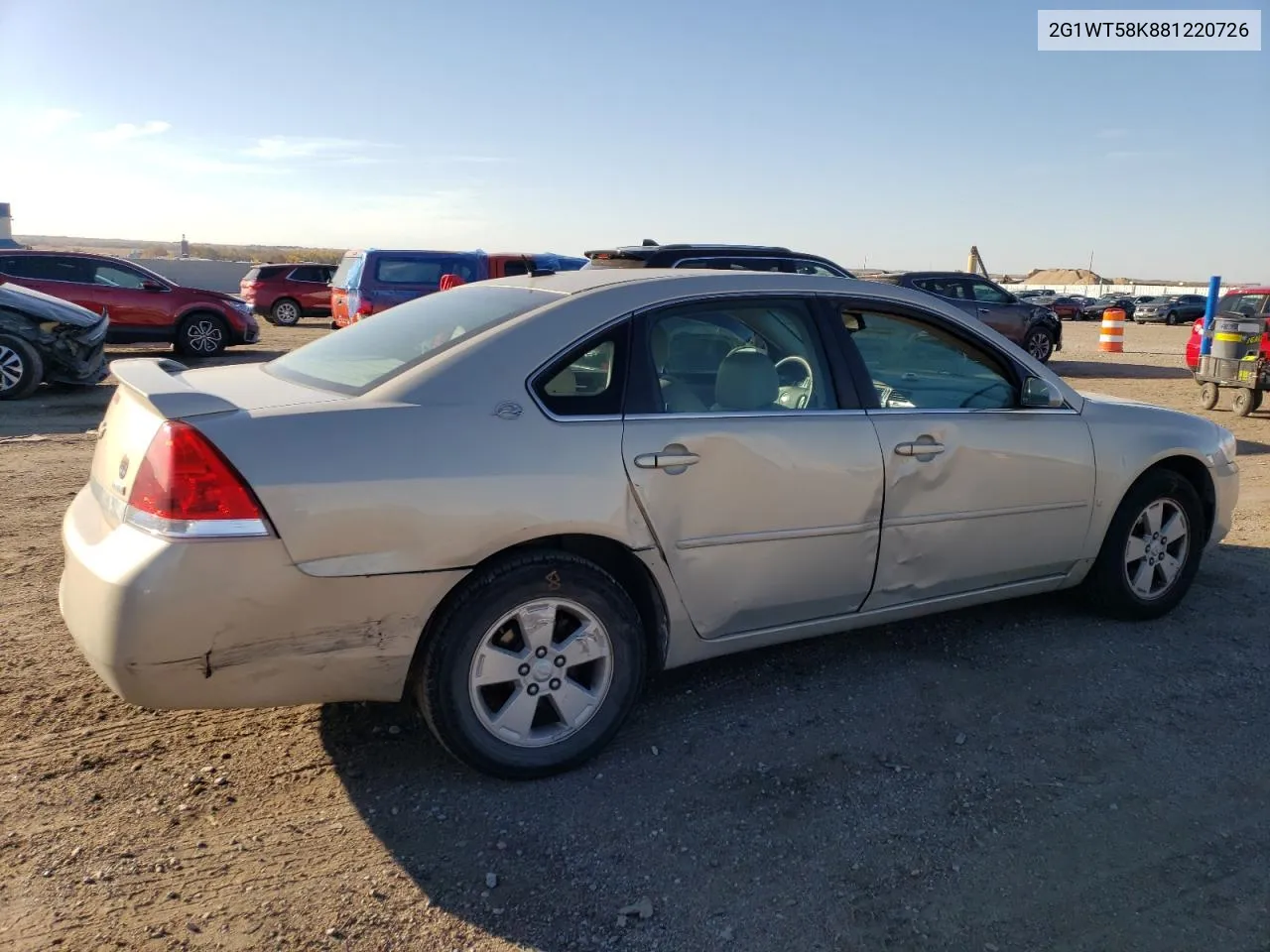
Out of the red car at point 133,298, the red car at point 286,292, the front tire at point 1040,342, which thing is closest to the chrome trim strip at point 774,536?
the red car at point 133,298

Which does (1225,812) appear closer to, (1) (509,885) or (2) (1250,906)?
(2) (1250,906)

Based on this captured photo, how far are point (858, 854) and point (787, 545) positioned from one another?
1098mm

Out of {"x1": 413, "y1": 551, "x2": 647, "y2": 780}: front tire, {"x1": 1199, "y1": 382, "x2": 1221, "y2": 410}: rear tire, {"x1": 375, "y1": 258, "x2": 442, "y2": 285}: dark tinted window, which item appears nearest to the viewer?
{"x1": 413, "y1": 551, "x2": 647, "y2": 780}: front tire

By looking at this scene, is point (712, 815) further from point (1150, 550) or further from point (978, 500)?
point (1150, 550)

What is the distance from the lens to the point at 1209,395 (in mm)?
12953

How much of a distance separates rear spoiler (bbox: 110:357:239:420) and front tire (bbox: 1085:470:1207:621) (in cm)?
379

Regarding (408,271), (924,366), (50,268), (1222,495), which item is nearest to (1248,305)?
(1222,495)

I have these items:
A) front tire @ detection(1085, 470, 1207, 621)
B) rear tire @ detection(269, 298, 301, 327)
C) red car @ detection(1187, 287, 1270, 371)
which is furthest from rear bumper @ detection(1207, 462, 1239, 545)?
rear tire @ detection(269, 298, 301, 327)

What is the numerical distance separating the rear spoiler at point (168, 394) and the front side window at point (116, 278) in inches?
536

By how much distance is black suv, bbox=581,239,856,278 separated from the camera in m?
10.3

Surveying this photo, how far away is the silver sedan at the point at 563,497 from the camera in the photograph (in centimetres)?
279

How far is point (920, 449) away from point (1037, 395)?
2.53ft

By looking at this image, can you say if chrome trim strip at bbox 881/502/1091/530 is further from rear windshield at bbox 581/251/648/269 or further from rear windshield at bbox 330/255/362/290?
rear windshield at bbox 330/255/362/290

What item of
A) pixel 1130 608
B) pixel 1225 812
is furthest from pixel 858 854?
pixel 1130 608
